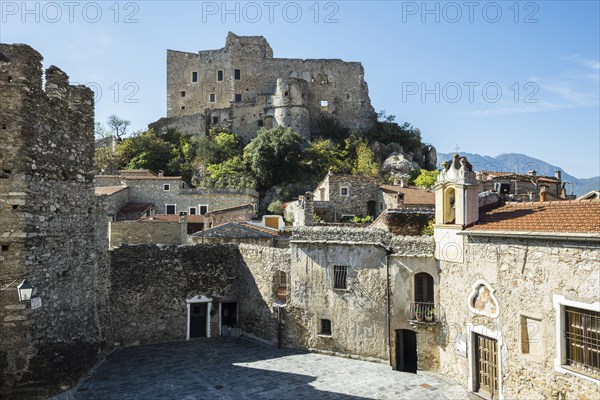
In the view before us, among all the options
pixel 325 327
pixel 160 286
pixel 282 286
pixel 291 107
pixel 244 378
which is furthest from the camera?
pixel 291 107

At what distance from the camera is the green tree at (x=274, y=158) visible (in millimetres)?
43938

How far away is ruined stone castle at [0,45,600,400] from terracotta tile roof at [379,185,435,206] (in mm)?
14898

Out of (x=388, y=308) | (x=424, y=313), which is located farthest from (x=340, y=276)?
(x=424, y=313)

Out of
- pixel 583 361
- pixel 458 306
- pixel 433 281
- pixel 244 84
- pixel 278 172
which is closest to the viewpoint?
pixel 583 361

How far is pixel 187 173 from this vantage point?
47000mm

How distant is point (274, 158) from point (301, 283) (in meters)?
28.2

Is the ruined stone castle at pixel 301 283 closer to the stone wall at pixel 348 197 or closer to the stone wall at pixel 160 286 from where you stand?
the stone wall at pixel 160 286

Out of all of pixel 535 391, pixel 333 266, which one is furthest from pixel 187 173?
pixel 535 391

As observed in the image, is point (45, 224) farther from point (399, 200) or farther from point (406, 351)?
point (399, 200)

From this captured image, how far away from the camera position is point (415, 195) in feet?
105

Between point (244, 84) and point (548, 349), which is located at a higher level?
point (244, 84)

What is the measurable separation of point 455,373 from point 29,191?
13475 mm

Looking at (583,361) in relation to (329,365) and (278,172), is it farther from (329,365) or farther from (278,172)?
(278,172)

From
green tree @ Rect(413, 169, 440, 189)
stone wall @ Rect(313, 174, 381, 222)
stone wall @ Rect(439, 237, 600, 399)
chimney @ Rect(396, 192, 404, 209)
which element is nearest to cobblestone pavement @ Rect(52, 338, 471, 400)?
stone wall @ Rect(439, 237, 600, 399)
